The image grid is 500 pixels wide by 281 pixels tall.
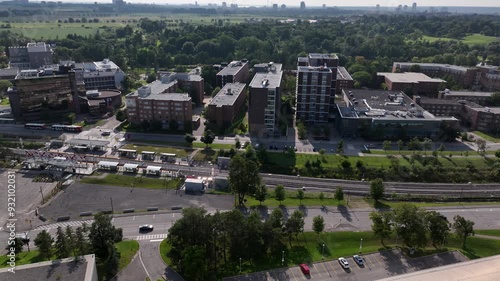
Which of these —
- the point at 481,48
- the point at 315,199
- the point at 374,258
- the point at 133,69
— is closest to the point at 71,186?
the point at 315,199

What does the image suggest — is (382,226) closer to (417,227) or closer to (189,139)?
(417,227)

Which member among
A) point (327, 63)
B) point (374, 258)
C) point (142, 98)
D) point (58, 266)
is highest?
point (327, 63)

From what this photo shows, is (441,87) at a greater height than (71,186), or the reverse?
(441,87)

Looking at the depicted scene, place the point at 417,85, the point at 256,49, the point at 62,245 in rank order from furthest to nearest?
the point at 256,49 < the point at 417,85 < the point at 62,245

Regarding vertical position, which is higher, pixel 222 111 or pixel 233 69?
pixel 233 69

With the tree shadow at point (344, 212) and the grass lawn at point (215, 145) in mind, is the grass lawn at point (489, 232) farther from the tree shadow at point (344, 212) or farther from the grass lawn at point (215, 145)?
the grass lawn at point (215, 145)

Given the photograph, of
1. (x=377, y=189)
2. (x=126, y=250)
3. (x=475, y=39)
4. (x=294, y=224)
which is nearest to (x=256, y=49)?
(x=377, y=189)

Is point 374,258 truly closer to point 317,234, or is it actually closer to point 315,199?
point 317,234
